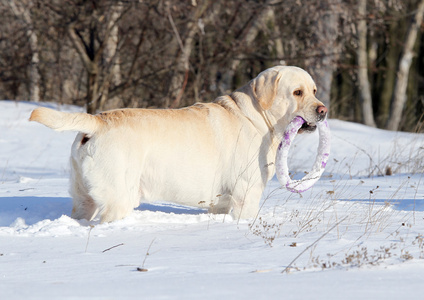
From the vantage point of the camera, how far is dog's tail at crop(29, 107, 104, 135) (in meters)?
4.63

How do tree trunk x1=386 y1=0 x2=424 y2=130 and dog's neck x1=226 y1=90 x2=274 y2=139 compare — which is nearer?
dog's neck x1=226 y1=90 x2=274 y2=139

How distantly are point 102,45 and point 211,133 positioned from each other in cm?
953

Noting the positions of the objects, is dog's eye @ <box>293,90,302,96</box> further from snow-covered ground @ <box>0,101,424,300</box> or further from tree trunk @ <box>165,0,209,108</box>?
tree trunk @ <box>165,0,209,108</box>

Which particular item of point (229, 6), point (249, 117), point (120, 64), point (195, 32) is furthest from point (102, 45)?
point (249, 117)

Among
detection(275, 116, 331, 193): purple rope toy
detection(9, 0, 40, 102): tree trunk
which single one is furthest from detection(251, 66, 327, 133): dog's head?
detection(9, 0, 40, 102): tree trunk

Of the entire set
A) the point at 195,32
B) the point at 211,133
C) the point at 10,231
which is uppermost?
the point at 195,32

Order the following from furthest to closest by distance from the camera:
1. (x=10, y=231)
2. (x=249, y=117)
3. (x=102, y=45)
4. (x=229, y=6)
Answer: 1. (x=229, y=6)
2. (x=102, y=45)
3. (x=249, y=117)
4. (x=10, y=231)

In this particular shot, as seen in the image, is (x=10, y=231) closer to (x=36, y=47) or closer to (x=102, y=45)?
(x=102, y=45)

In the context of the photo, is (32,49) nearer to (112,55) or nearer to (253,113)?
(112,55)

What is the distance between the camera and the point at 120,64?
607 inches

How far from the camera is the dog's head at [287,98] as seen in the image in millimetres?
5613

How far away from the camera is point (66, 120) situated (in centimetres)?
474

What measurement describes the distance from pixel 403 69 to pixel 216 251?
61.0 ft

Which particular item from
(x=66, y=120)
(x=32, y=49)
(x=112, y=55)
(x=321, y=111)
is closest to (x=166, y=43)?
(x=112, y=55)
